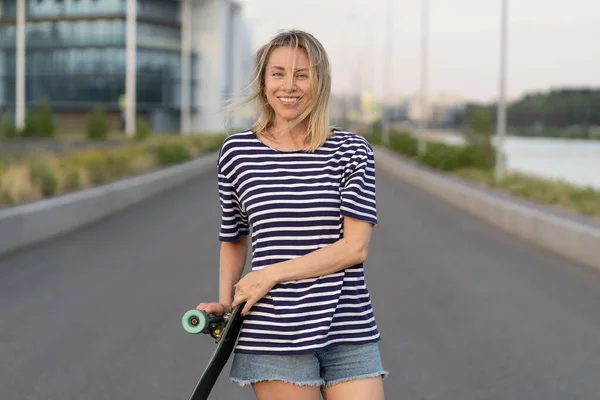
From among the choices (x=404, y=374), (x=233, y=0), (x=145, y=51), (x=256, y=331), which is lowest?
(x=404, y=374)

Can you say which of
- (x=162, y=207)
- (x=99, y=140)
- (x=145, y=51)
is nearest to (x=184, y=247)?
(x=162, y=207)

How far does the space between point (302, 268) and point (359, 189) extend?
28 centimetres

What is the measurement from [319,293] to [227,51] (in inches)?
4433

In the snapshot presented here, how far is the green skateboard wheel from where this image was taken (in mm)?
2617

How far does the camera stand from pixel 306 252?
105 inches

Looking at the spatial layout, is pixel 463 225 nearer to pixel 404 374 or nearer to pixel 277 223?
pixel 404 374

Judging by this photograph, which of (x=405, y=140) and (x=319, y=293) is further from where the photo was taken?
(x=405, y=140)

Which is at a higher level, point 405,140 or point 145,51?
point 145,51

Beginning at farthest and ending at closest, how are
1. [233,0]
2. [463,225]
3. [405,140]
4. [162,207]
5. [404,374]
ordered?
[233,0]
[405,140]
[162,207]
[463,225]
[404,374]

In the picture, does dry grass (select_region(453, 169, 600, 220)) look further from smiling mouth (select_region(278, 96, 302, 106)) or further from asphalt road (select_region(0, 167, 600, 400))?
smiling mouth (select_region(278, 96, 302, 106))

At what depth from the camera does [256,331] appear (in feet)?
8.77

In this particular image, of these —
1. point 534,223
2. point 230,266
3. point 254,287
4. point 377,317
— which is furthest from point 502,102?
point 254,287

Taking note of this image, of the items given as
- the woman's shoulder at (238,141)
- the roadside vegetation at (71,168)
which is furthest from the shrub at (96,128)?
the woman's shoulder at (238,141)

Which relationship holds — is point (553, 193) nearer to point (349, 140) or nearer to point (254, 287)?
point (349, 140)
